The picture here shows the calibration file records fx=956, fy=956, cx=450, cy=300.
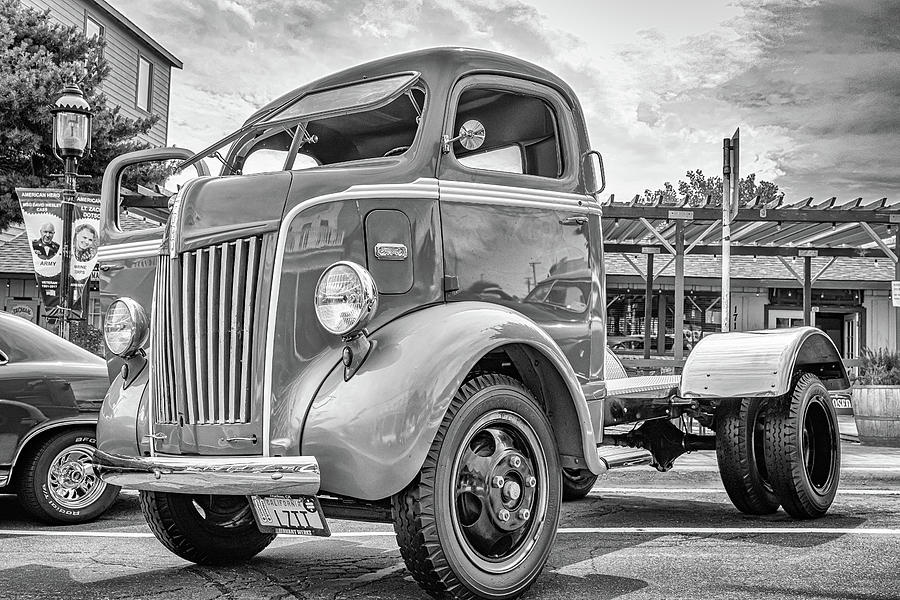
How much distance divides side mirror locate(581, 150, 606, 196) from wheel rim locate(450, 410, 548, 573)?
1.54 meters

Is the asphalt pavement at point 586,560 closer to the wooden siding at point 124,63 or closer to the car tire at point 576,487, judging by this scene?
the car tire at point 576,487

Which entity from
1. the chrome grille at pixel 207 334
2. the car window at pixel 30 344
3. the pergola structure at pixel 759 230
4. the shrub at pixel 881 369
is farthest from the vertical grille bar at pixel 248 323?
the pergola structure at pixel 759 230

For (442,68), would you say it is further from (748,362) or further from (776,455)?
(776,455)

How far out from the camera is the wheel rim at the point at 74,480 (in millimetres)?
6582

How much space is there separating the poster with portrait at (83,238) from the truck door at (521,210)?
7.32 m

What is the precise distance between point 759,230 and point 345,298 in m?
16.4

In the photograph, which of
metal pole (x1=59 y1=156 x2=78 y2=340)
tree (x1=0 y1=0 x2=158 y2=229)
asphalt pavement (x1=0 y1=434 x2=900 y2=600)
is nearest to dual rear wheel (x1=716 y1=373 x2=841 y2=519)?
asphalt pavement (x1=0 y1=434 x2=900 y2=600)

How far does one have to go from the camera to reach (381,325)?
13.4 ft

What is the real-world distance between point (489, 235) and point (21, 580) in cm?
277

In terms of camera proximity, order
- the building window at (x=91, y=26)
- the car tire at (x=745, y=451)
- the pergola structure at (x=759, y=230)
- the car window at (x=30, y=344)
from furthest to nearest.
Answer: the building window at (x=91, y=26)
the pergola structure at (x=759, y=230)
the car window at (x=30, y=344)
the car tire at (x=745, y=451)

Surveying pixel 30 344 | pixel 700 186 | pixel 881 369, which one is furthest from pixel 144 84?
pixel 700 186

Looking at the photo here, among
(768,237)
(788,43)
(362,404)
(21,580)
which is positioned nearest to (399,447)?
(362,404)

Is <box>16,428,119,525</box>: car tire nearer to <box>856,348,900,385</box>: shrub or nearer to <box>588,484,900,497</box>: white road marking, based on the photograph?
<box>588,484,900,497</box>: white road marking

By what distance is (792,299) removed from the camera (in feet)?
85.1
